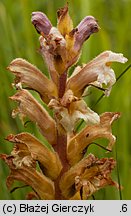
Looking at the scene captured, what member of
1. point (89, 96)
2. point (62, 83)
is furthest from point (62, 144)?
point (89, 96)

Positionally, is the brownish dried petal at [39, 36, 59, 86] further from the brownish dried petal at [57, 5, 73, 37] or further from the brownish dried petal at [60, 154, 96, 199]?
the brownish dried petal at [60, 154, 96, 199]

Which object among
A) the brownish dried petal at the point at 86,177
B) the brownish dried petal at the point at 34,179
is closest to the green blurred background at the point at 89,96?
the brownish dried petal at the point at 86,177

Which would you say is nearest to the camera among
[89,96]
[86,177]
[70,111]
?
[70,111]

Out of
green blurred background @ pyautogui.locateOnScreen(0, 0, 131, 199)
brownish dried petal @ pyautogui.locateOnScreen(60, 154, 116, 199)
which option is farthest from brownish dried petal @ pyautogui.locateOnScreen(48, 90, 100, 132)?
green blurred background @ pyautogui.locateOnScreen(0, 0, 131, 199)

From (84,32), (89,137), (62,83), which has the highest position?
(84,32)

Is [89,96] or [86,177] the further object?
[89,96]

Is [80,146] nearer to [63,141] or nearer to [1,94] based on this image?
[63,141]

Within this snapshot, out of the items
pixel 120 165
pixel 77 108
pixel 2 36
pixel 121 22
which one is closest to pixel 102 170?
pixel 77 108

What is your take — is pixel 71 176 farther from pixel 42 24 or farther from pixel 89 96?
pixel 89 96

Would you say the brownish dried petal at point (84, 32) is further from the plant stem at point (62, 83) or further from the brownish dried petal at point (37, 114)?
the brownish dried petal at point (37, 114)
